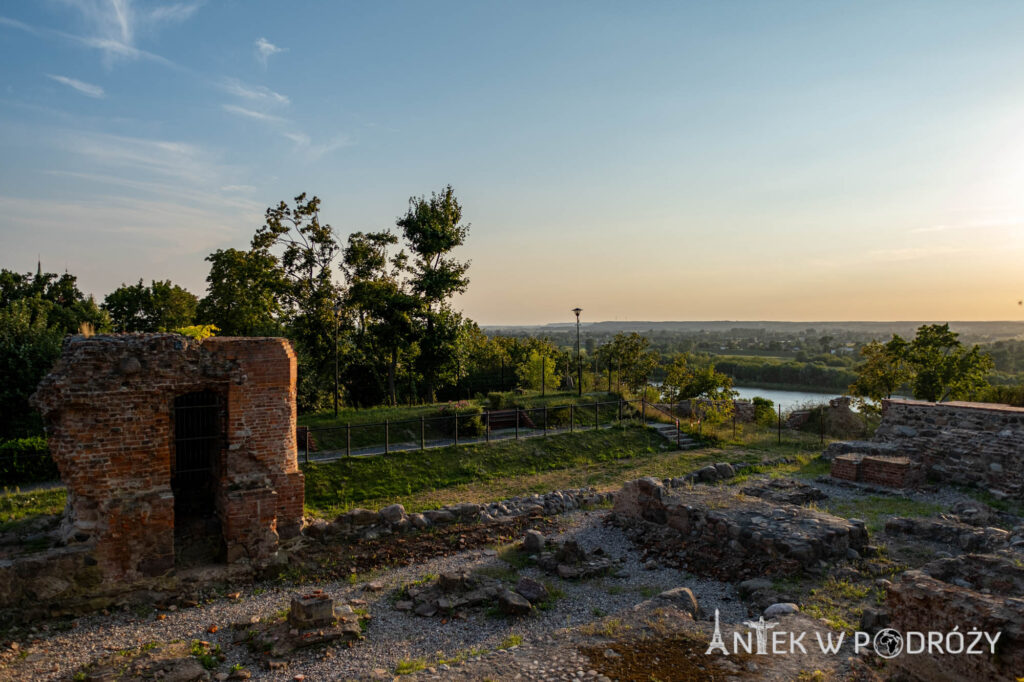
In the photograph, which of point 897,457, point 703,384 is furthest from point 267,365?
point 703,384

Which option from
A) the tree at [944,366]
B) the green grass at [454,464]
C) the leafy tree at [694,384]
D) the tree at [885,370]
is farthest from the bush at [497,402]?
the tree at [944,366]

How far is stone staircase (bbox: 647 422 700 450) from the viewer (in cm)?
2136

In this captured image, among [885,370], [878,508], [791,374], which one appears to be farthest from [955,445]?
[791,374]

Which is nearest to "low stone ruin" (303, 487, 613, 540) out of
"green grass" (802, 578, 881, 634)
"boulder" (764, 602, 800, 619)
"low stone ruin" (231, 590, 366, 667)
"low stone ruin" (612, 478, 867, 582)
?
"low stone ruin" (612, 478, 867, 582)

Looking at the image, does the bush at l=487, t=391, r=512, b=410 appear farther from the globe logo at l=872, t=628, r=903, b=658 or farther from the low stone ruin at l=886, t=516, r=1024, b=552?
the globe logo at l=872, t=628, r=903, b=658

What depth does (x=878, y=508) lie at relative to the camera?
1327 centimetres

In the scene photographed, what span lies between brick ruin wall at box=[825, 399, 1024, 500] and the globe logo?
9871 mm

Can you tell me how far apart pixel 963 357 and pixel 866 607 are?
21285 millimetres

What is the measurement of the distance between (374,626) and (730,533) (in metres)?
6.39

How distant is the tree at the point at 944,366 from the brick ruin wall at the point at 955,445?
8.16 meters

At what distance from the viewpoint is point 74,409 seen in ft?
28.4

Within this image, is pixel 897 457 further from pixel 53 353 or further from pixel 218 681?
pixel 53 353

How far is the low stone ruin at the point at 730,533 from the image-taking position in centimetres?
952

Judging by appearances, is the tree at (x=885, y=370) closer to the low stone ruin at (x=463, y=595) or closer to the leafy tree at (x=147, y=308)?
the low stone ruin at (x=463, y=595)
